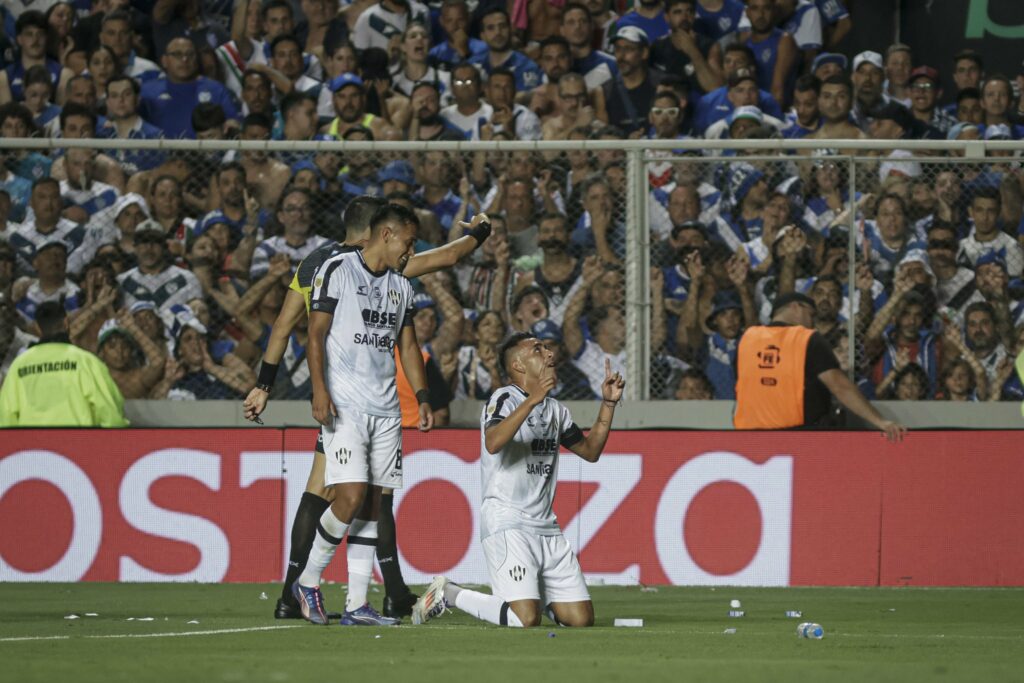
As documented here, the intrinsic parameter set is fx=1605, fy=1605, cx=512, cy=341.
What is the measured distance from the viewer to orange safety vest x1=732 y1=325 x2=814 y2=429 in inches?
436

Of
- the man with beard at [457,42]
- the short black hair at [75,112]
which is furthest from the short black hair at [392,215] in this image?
the man with beard at [457,42]

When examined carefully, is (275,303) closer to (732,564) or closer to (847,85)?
(732,564)

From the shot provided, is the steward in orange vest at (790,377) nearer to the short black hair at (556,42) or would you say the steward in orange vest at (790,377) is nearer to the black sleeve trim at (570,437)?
the black sleeve trim at (570,437)

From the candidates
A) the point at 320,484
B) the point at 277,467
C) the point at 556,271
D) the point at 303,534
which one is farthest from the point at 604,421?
the point at 277,467

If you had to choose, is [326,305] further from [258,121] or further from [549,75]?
[549,75]

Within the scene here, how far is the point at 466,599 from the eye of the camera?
8.17 metres

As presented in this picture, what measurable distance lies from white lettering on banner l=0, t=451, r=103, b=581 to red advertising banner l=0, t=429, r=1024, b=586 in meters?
0.01

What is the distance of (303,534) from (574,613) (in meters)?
1.46

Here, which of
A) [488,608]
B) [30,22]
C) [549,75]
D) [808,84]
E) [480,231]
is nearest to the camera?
[488,608]

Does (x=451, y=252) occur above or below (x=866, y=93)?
below

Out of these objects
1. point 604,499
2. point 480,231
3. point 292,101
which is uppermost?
point 292,101

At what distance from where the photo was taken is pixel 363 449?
309 inches

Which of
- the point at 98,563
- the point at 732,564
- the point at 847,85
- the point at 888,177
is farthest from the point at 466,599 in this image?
the point at 847,85

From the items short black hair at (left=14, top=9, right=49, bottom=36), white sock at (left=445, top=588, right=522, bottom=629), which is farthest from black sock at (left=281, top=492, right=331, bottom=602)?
short black hair at (left=14, top=9, right=49, bottom=36)
